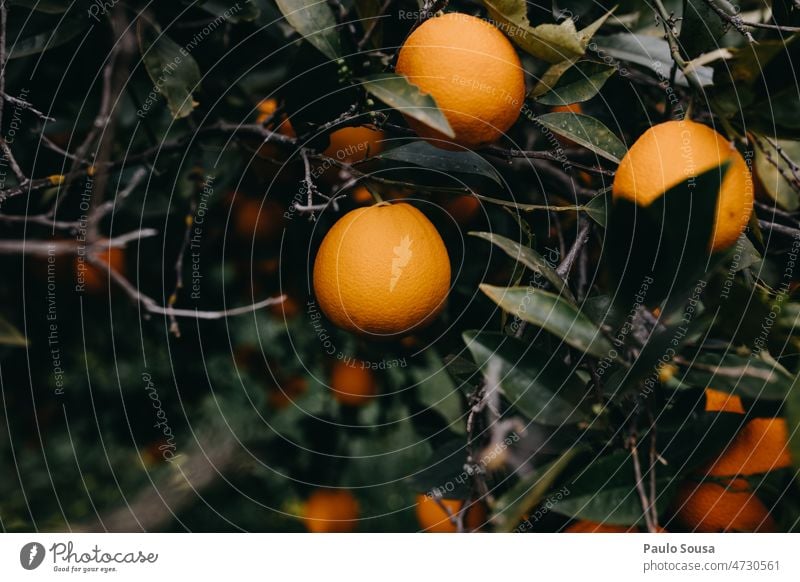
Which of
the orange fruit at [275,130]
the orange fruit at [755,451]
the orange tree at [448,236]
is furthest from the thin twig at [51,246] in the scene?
the orange fruit at [755,451]

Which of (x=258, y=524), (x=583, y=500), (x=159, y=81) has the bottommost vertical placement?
(x=258, y=524)

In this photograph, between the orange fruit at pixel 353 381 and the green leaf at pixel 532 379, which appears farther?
the orange fruit at pixel 353 381

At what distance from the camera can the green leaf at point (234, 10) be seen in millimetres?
528

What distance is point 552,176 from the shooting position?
53 cm

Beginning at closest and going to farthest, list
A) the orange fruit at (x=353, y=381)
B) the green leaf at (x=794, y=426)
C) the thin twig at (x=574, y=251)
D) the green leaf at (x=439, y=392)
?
the green leaf at (x=794, y=426), the thin twig at (x=574, y=251), the green leaf at (x=439, y=392), the orange fruit at (x=353, y=381)

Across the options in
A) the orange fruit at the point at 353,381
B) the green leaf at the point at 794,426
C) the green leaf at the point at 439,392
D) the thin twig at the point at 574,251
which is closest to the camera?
the green leaf at the point at 794,426

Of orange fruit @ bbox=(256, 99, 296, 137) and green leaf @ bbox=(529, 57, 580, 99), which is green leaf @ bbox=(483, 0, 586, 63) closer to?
green leaf @ bbox=(529, 57, 580, 99)

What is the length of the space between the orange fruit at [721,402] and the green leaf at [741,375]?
0.12 ft

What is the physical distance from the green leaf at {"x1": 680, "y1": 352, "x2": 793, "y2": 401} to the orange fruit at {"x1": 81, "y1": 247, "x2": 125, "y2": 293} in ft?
1.59

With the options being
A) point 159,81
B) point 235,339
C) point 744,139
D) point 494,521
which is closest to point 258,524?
point 235,339

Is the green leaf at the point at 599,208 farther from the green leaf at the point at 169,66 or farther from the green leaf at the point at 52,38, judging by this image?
the green leaf at the point at 52,38

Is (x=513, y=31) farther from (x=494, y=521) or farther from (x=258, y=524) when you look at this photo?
(x=258, y=524)

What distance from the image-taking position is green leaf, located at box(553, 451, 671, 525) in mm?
415

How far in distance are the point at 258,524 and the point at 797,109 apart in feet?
2.16
